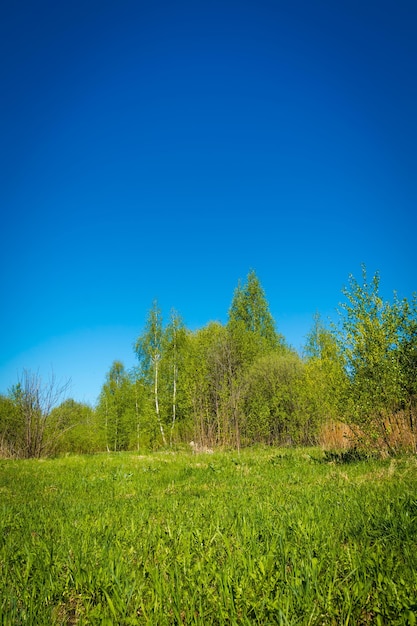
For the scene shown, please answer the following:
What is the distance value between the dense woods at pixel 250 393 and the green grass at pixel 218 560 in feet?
15.5

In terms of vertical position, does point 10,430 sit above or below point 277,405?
below

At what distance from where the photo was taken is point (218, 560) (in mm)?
2760

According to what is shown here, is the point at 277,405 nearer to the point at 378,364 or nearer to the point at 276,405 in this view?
the point at 276,405

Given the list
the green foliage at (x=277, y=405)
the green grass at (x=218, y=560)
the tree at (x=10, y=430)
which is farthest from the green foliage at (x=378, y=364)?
the tree at (x=10, y=430)

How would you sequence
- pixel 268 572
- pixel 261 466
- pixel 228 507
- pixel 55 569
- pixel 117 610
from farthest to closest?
pixel 261 466
pixel 228 507
pixel 55 569
pixel 268 572
pixel 117 610

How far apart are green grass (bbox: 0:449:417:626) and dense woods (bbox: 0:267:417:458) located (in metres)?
4.73

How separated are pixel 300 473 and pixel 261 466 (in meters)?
1.93

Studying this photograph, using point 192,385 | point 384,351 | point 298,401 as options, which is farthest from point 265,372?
point 384,351

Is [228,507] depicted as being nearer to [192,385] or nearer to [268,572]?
[268,572]

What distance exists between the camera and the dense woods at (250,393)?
9.67 m

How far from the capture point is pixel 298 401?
20469 mm

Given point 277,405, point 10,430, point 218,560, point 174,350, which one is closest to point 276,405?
point 277,405

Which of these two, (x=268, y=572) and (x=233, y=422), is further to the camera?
(x=233, y=422)

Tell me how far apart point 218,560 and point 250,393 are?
19.4 metres
